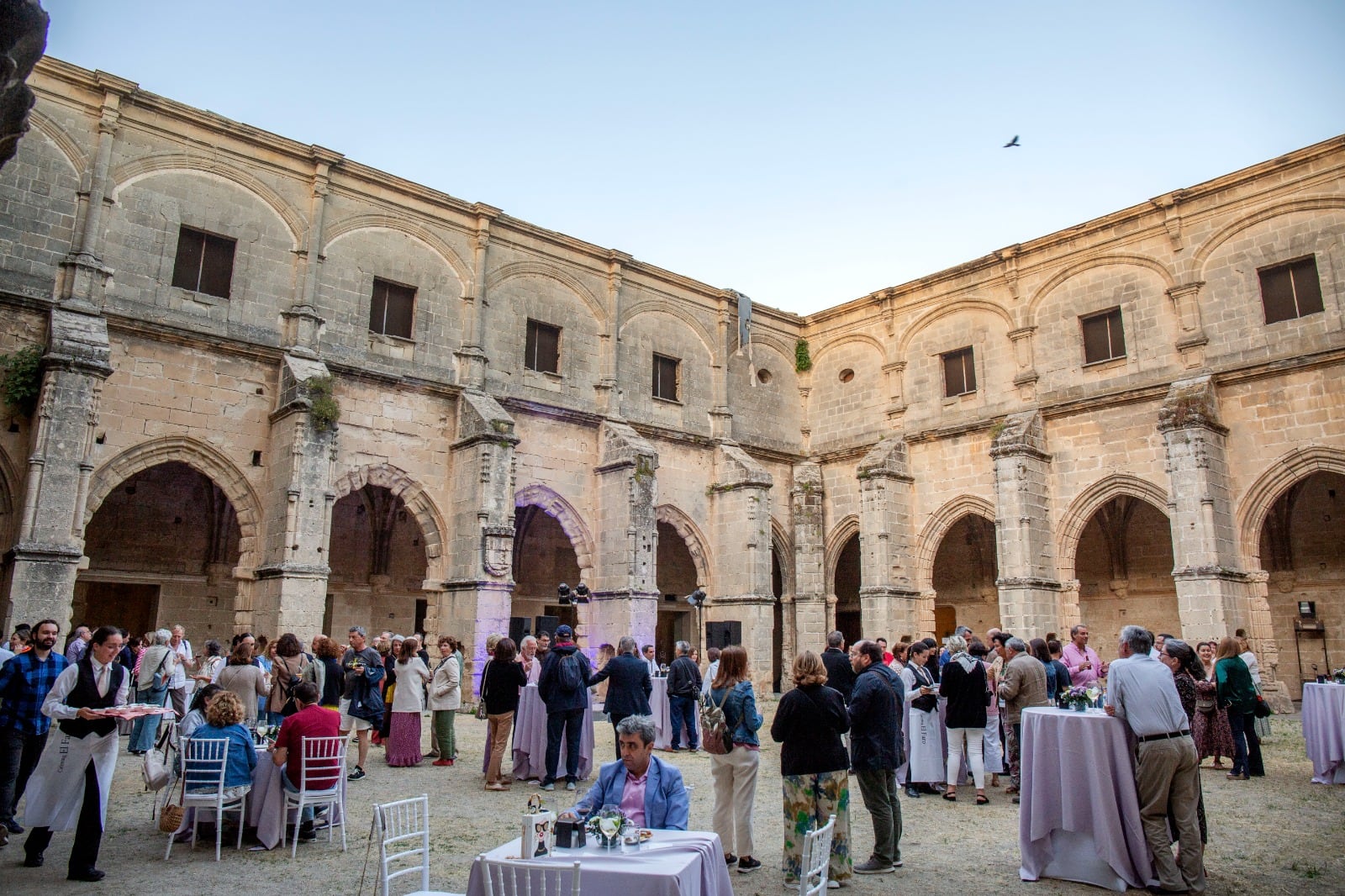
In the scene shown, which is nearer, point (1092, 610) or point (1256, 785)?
point (1256, 785)

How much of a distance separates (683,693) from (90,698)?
263 inches

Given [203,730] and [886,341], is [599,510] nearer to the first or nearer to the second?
[886,341]

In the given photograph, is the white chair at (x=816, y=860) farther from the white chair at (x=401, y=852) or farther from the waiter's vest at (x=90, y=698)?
the waiter's vest at (x=90, y=698)

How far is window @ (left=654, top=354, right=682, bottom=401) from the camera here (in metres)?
20.8

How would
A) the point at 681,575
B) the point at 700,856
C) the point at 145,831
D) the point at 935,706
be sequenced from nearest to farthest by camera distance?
1. the point at 700,856
2. the point at 145,831
3. the point at 935,706
4. the point at 681,575

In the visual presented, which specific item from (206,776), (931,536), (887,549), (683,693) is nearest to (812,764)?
(206,776)

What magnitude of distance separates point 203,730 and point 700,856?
4512mm

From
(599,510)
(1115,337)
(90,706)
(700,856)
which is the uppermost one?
(1115,337)

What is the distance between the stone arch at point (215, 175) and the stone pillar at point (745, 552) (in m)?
10.1


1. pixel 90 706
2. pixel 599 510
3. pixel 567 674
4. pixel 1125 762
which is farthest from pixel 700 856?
pixel 599 510

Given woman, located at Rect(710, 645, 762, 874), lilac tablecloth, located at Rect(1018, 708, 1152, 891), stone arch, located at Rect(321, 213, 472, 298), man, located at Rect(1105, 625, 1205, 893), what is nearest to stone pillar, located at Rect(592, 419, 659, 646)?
stone arch, located at Rect(321, 213, 472, 298)

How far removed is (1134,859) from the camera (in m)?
5.72

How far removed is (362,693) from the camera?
992cm

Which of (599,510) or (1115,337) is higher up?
(1115,337)
